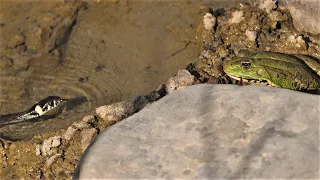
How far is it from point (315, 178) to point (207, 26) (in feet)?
10.5

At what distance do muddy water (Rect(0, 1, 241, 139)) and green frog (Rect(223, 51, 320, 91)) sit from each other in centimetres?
127


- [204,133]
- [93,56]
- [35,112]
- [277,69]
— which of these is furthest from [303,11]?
[35,112]

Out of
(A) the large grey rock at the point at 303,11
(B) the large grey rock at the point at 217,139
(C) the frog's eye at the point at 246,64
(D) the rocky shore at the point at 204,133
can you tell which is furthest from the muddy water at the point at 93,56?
(B) the large grey rock at the point at 217,139

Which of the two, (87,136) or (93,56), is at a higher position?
(93,56)

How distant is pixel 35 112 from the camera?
5.97m

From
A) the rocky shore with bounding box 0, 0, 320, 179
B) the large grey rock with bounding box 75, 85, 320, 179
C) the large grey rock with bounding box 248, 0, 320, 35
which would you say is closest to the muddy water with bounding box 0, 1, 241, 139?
the rocky shore with bounding box 0, 0, 320, 179

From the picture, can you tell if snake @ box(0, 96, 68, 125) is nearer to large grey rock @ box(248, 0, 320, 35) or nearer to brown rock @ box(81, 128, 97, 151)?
brown rock @ box(81, 128, 97, 151)

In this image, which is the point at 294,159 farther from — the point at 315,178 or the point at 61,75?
the point at 61,75

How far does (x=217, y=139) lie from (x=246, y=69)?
56.2 inches

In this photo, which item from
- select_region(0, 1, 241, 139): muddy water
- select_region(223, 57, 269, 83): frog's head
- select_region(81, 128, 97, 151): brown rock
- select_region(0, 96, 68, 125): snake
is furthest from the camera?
select_region(0, 1, 241, 139): muddy water

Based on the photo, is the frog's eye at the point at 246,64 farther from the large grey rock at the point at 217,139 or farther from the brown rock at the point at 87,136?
the brown rock at the point at 87,136

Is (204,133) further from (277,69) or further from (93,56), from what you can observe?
(93,56)

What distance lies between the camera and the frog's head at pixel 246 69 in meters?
5.27

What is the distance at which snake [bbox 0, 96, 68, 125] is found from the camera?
233 inches
